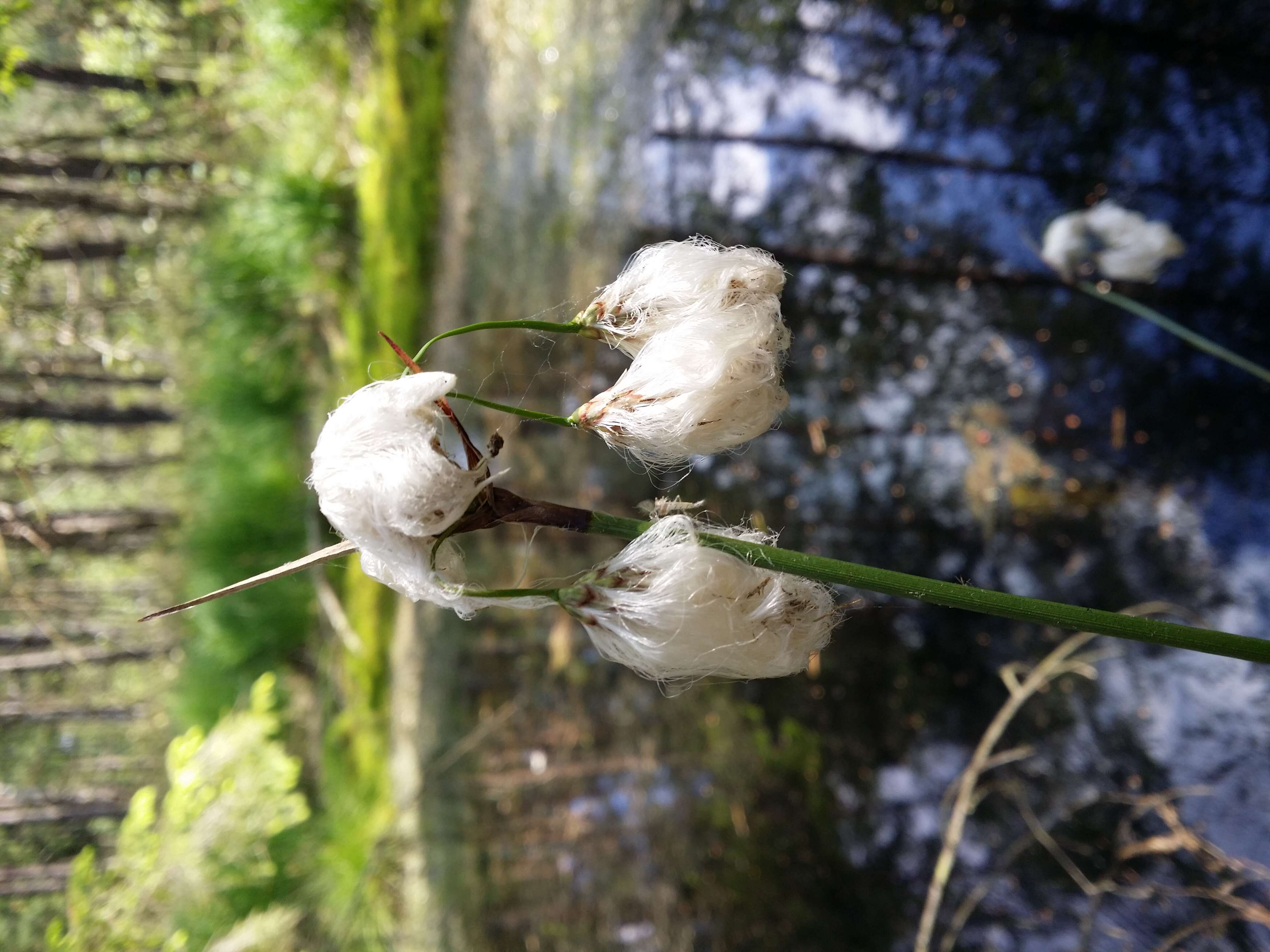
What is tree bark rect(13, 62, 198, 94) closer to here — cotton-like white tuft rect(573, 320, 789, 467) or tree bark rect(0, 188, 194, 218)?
tree bark rect(0, 188, 194, 218)

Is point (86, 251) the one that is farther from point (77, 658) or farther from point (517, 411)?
point (517, 411)

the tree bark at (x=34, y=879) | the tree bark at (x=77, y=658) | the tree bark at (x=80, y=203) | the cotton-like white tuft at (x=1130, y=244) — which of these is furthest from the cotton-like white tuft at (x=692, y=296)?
the tree bark at (x=77, y=658)

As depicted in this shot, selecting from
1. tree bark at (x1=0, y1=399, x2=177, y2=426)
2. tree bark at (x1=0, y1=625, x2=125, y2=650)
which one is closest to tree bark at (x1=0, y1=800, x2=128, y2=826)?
tree bark at (x1=0, y1=625, x2=125, y2=650)

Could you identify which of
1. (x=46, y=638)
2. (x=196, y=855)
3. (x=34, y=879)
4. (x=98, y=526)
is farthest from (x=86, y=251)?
(x=196, y=855)

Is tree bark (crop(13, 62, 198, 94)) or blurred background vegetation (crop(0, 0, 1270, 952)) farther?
tree bark (crop(13, 62, 198, 94))

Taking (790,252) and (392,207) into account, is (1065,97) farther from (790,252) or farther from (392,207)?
(392,207)
